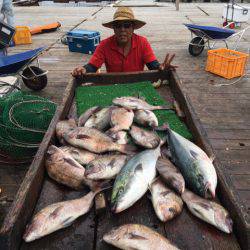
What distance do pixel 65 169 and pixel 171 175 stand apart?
31.3 inches

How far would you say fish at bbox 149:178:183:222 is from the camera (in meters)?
1.91

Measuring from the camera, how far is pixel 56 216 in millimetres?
1854

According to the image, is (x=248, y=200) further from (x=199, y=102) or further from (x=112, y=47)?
(x=112, y=47)

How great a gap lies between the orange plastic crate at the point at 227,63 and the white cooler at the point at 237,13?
144 inches

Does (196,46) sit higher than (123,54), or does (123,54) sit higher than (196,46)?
(123,54)

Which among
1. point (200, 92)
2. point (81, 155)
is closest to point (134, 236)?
point (81, 155)

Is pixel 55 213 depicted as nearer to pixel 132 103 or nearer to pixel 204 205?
pixel 204 205

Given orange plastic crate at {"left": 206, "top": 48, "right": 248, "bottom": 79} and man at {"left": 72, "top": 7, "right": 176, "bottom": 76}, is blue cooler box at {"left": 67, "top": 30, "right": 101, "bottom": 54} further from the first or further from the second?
man at {"left": 72, "top": 7, "right": 176, "bottom": 76}

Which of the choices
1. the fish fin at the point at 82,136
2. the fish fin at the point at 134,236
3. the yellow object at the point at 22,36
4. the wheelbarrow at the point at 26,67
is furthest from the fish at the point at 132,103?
the yellow object at the point at 22,36

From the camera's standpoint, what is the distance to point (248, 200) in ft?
11.1

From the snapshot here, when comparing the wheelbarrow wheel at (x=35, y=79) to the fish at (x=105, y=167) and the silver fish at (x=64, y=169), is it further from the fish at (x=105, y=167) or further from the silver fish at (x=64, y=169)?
the fish at (x=105, y=167)

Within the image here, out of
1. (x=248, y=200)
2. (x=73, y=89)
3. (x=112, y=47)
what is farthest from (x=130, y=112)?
(x=112, y=47)

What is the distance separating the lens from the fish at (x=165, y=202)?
1.91 meters

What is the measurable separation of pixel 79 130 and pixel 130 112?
2.10 ft
